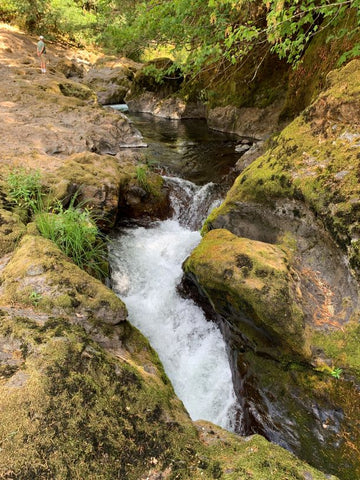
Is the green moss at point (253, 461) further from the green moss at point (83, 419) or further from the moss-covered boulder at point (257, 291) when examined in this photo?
the moss-covered boulder at point (257, 291)

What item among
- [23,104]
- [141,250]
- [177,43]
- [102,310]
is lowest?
[141,250]

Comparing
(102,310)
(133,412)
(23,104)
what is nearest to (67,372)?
(133,412)

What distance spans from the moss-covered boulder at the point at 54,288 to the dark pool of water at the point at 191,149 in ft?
18.5

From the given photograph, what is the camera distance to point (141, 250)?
5.92 meters

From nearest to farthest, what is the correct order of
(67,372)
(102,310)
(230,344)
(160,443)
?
1. (160,443)
2. (67,372)
3. (102,310)
4. (230,344)

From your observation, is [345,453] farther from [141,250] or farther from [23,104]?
[23,104]

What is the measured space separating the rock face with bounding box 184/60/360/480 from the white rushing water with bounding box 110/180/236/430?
1.33 ft

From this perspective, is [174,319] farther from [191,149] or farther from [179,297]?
[191,149]

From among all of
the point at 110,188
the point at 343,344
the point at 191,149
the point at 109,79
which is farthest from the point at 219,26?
the point at 109,79

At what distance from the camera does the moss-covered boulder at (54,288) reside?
2.67 meters

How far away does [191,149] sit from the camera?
11.0 m

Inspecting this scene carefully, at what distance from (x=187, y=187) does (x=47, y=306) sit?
5676 mm

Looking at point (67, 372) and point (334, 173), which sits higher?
point (334, 173)

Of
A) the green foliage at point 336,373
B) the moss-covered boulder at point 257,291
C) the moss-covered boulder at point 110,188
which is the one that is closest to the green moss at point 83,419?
the moss-covered boulder at point 257,291
